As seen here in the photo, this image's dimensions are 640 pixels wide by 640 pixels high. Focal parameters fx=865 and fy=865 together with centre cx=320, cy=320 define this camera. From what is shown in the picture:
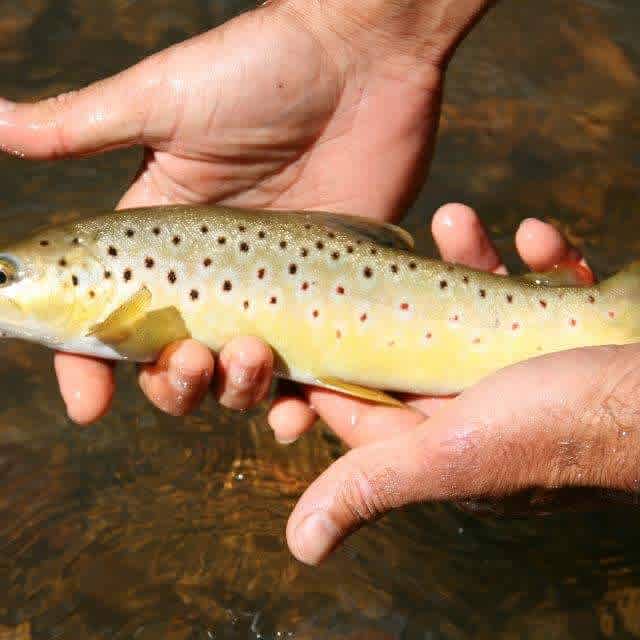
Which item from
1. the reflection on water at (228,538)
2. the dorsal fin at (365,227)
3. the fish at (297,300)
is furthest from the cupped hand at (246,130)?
the reflection on water at (228,538)

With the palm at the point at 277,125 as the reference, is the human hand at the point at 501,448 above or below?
below

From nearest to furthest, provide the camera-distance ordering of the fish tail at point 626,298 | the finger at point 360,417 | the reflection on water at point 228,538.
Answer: the fish tail at point 626,298
the finger at point 360,417
the reflection on water at point 228,538

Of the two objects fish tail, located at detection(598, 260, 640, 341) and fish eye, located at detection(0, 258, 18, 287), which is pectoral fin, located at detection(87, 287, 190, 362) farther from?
fish tail, located at detection(598, 260, 640, 341)

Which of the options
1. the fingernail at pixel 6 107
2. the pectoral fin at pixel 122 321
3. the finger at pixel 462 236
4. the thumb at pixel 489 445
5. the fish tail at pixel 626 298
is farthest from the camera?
the finger at pixel 462 236

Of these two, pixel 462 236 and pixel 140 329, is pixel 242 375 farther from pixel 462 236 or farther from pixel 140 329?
pixel 462 236

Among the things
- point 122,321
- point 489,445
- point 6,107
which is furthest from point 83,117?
point 489,445

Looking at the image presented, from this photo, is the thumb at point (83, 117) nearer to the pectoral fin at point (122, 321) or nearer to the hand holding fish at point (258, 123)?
the hand holding fish at point (258, 123)

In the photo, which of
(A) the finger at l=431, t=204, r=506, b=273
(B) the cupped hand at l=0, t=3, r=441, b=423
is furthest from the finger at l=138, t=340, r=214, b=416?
(A) the finger at l=431, t=204, r=506, b=273
